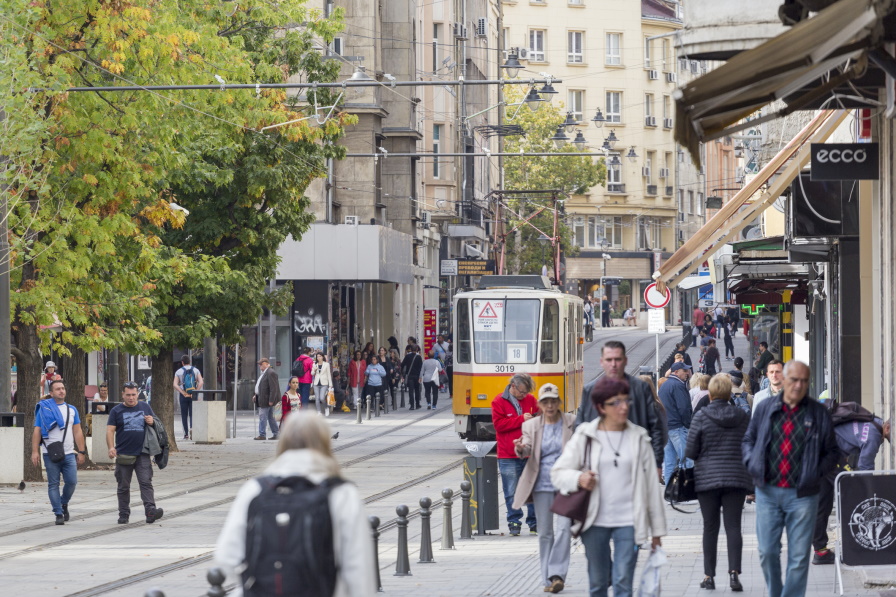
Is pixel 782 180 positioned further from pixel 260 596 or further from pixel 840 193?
pixel 260 596

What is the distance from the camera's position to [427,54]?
59469mm

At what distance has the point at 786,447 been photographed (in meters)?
9.30

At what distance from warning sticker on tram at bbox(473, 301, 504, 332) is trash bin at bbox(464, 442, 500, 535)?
13044 millimetres

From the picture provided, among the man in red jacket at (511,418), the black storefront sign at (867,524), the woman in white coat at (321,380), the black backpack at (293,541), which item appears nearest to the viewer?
the black backpack at (293,541)

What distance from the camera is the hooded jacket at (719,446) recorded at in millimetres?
10953

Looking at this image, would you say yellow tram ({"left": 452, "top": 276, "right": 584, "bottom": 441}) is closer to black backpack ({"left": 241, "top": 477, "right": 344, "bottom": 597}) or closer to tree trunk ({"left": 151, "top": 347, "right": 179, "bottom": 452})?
tree trunk ({"left": 151, "top": 347, "right": 179, "bottom": 452})

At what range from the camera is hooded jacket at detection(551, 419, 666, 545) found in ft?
27.8

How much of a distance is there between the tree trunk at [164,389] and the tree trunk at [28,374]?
5.46 m

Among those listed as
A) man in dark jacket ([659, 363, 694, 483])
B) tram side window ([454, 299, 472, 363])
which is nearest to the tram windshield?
tram side window ([454, 299, 472, 363])

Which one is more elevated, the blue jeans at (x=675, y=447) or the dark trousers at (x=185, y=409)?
the blue jeans at (x=675, y=447)

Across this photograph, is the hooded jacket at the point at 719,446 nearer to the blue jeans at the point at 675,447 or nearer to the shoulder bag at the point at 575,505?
the shoulder bag at the point at 575,505

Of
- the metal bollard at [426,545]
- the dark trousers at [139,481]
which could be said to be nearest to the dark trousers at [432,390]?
the dark trousers at [139,481]

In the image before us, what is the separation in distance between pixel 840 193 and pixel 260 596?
12.4 metres

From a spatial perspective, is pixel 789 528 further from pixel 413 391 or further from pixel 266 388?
pixel 413 391
